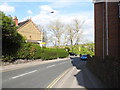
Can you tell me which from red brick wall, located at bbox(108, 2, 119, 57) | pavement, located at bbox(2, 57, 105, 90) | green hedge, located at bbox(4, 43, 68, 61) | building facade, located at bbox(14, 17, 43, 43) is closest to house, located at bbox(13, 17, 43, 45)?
building facade, located at bbox(14, 17, 43, 43)

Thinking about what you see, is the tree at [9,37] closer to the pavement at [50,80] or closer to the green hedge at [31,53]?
the green hedge at [31,53]

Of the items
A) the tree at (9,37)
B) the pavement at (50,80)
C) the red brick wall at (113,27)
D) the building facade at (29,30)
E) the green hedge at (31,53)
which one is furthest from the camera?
the building facade at (29,30)

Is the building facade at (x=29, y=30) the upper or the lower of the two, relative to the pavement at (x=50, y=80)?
upper

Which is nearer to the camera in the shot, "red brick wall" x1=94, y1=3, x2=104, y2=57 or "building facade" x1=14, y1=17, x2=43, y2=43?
"red brick wall" x1=94, y1=3, x2=104, y2=57

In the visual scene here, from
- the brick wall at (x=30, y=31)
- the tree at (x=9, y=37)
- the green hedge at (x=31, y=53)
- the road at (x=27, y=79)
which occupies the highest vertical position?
the brick wall at (x=30, y=31)

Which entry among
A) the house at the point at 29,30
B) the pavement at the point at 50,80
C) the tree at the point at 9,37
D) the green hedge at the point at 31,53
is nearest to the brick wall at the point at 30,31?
the house at the point at 29,30

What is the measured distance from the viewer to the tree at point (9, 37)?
2389cm

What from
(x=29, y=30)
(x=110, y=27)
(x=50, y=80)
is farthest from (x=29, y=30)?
(x=50, y=80)

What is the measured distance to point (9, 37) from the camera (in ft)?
84.1

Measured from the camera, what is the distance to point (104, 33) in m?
21.8

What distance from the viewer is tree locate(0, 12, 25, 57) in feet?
78.4

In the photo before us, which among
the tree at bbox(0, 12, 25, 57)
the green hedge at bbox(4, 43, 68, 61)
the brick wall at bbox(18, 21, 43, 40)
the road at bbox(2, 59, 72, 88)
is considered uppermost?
the brick wall at bbox(18, 21, 43, 40)

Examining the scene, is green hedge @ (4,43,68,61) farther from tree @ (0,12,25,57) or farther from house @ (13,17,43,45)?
house @ (13,17,43,45)

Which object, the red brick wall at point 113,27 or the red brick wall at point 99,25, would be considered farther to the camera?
the red brick wall at point 99,25
